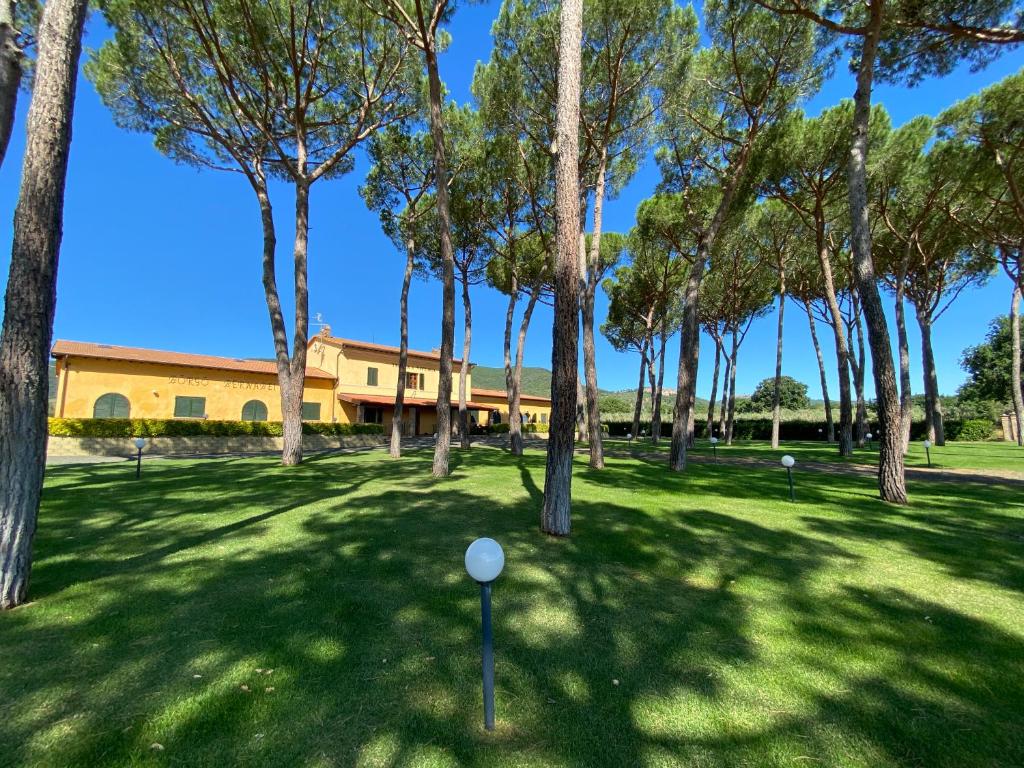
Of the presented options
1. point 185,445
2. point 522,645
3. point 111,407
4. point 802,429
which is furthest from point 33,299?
point 802,429

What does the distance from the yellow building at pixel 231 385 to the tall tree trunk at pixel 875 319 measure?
777 inches

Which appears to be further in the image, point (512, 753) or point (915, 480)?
point (915, 480)

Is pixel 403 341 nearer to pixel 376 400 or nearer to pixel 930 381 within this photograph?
pixel 376 400

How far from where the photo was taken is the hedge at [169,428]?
14023 millimetres

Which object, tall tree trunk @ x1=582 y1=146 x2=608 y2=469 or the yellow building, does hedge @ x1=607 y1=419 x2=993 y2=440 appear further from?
tall tree trunk @ x1=582 y1=146 x2=608 y2=469

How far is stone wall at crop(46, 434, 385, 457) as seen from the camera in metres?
13.9

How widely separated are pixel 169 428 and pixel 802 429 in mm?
33434

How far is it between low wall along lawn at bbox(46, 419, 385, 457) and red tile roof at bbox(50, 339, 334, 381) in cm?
296

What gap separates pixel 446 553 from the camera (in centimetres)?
406

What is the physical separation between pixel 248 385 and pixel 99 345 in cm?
606

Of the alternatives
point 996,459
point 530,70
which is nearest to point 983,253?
point 996,459

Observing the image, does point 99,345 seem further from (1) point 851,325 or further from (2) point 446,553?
(1) point 851,325

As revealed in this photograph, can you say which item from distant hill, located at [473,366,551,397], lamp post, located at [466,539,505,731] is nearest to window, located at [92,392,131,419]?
lamp post, located at [466,539,505,731]

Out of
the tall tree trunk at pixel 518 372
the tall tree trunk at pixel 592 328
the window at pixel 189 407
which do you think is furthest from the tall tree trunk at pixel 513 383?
the window at pixel 189 407
